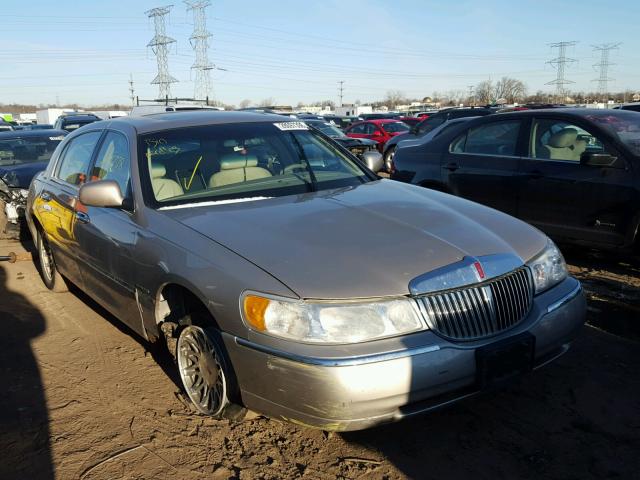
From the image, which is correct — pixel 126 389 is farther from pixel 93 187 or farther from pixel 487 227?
pixel 487 227

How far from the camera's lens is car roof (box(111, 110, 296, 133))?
393 cm

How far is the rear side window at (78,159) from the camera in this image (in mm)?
4488

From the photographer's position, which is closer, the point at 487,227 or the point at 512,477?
the point at 512,477

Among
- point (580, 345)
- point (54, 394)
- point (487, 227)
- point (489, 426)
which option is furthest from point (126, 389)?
point (580, 345)

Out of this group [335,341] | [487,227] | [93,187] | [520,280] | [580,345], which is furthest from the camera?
[580,345]

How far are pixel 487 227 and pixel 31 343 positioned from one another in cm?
351

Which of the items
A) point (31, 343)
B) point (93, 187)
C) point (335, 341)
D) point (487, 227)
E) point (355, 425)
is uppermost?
point (93, 187)

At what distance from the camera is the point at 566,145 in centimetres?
574

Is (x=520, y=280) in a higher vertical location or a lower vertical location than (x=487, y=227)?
lower

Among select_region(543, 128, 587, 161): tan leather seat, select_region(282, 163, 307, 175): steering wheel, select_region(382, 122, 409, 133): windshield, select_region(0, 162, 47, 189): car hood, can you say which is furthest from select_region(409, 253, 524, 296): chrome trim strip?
select_region(382, 122, 409, 133): windshield

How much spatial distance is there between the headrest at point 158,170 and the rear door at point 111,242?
7.1 inches

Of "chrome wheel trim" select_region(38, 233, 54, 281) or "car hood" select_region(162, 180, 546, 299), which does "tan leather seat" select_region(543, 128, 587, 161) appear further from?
"chrome wheel trim" select_region(38, 233, 54, 281)

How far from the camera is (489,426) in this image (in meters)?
2.96

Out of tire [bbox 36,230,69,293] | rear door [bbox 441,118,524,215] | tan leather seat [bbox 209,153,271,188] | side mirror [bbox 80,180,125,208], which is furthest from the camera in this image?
rear door [bbox 441,118,524,215]
